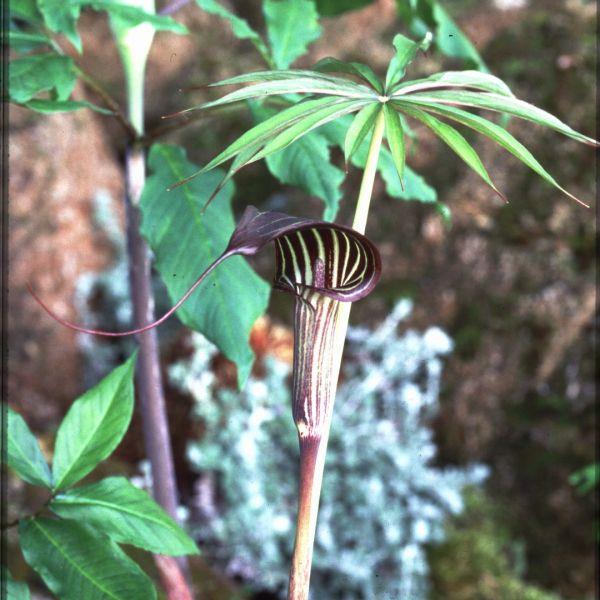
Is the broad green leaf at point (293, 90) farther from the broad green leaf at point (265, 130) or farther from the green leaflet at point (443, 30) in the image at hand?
the green leaflet at point (443, 30)

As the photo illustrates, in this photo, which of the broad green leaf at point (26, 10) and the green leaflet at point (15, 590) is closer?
the green leaflet at point (15, 590)

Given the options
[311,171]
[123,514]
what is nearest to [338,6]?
[311,171]

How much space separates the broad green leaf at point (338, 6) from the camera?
2.89 ft

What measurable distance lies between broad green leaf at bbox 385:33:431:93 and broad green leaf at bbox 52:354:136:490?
0.94 feet

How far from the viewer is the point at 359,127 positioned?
14.3 inches

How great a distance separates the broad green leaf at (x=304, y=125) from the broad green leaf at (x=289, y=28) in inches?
12.7

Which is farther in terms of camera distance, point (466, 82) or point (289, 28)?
point (289, 28)

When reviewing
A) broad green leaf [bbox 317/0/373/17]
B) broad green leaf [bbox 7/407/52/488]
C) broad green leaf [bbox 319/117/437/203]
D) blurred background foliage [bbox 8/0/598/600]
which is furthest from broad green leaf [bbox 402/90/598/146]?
blurred background foliage [bbox 8/0/598/600]

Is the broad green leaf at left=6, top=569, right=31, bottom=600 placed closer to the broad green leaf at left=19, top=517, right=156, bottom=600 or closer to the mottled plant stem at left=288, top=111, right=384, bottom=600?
the broad green leaf at left=19, top=517, right=156, bottom=600

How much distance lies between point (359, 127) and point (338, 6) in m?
0.59

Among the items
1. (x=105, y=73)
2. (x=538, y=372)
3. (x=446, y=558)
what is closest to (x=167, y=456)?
(x=446, y=558)

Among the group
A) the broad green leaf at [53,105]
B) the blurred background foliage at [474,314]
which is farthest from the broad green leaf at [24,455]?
the blurred background foliage at [474,314]

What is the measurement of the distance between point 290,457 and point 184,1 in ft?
3.07

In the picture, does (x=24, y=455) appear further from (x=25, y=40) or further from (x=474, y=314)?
(x=474, y=314)
